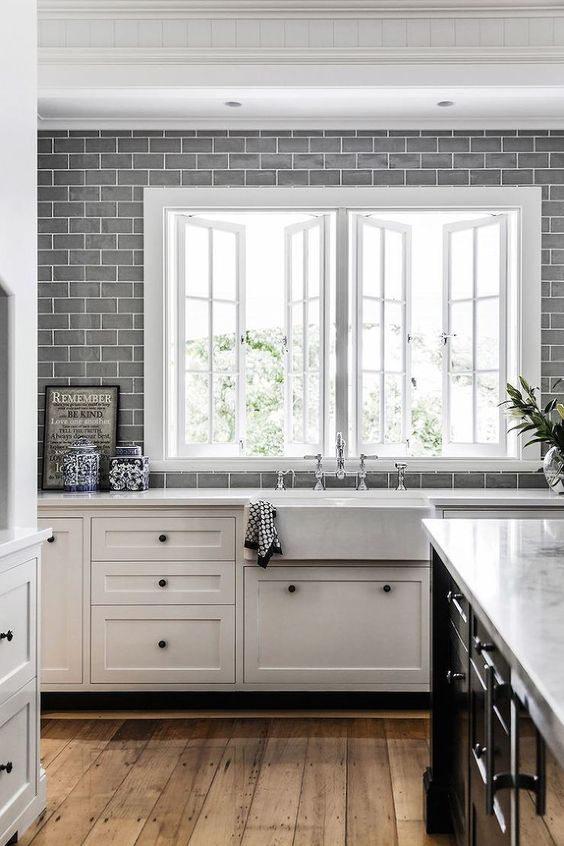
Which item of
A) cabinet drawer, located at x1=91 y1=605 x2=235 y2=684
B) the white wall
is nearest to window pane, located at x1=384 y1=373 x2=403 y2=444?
cabinet drawer, located at x1=91 y1=605 x2=235 y2=684

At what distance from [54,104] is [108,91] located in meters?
0.33

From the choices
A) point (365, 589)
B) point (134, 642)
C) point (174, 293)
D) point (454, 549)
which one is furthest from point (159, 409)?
point (454, 549)

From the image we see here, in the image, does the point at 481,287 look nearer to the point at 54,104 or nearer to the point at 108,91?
the point at 108,91

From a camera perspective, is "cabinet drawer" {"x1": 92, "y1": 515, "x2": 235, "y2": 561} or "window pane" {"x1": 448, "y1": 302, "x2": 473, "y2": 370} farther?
"window pane" {"x1": 448, "y1": 302, "x2": 473, "y2": 370}

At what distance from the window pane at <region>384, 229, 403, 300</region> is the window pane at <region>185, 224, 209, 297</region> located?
1.00 metres

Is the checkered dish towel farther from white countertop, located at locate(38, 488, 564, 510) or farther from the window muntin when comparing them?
the window muntin

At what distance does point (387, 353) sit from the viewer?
3.97 m

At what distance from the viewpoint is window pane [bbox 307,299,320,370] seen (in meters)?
3.95

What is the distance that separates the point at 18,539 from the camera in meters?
2.16

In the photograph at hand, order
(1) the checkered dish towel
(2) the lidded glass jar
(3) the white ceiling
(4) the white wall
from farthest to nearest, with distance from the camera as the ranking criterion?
(2) the lidded glass jar, (3) the white ceiling, (1) the checkered dish towel, (4) the white wall

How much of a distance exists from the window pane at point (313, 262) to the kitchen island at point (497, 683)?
188 cm

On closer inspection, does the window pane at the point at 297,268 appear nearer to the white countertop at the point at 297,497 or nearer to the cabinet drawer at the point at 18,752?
the white countertop at the point at 297,497

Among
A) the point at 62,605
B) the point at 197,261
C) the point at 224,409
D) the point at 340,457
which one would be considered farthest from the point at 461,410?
the point at 62,605

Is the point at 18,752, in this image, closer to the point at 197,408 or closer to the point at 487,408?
the point at 197,408
